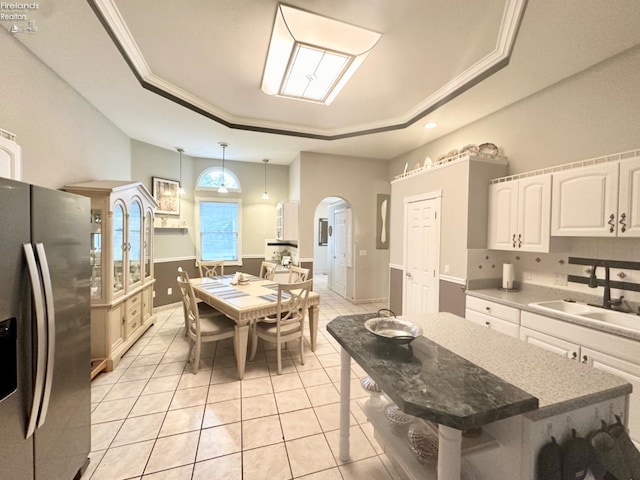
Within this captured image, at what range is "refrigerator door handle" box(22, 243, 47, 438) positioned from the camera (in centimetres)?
112

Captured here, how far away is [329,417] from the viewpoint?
2.10 metres

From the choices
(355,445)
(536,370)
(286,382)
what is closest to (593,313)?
(536,370)

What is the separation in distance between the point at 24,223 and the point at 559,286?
13.2 ft

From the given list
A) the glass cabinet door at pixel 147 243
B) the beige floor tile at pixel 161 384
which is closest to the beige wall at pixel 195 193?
the glass cabinet door at pixel 147 243

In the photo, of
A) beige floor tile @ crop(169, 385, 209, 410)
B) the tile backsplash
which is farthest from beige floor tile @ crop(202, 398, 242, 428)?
the tile backsplash

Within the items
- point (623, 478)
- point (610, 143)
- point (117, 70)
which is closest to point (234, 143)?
point (117, 70)

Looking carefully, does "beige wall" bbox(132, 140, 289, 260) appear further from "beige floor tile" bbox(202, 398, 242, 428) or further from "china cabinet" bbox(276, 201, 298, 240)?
"beige floor tile" bbox(202, 398, 242, 428)

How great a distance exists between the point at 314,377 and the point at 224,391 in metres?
0.89

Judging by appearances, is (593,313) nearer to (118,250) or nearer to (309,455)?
(309,455)

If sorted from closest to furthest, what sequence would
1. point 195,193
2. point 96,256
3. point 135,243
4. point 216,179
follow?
1. point 96,256
2. point 135,243
3. point 195,193
4. point 216,179

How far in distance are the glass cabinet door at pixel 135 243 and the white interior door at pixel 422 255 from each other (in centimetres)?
381

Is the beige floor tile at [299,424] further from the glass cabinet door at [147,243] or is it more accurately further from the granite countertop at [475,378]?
the glass cabinet door at [147,243]

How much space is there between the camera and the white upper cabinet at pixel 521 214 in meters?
2.44

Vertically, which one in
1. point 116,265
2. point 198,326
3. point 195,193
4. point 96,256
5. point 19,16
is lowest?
point 198,326
